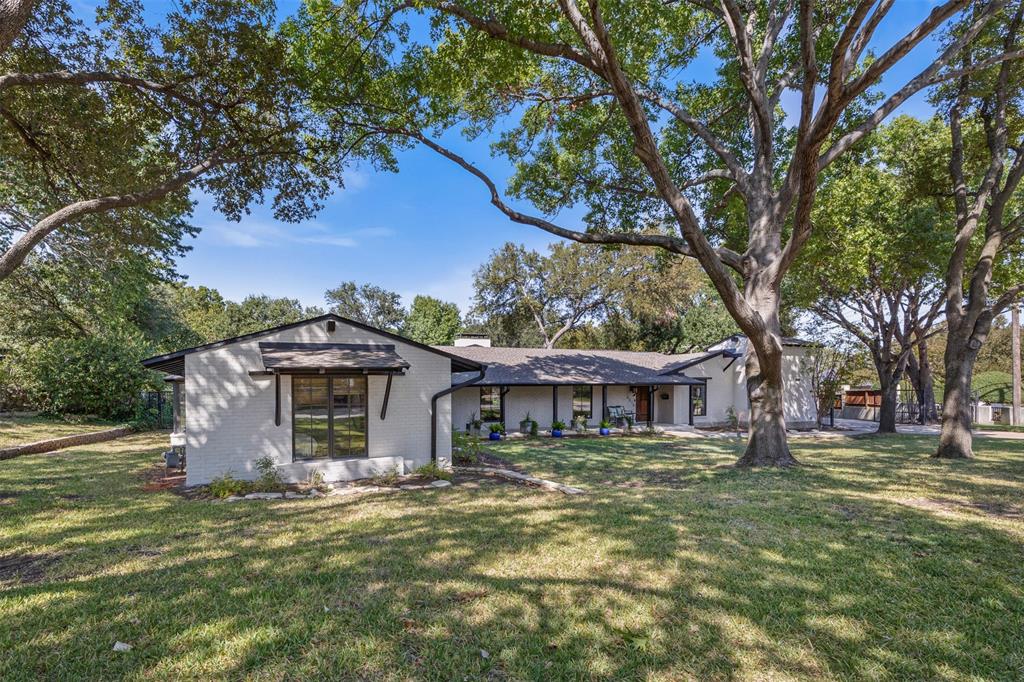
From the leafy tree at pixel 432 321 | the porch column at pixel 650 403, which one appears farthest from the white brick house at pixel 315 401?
the leafy tree at pixel 432 321

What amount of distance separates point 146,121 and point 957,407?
18723 millimetres

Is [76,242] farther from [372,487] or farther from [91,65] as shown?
[372,487]

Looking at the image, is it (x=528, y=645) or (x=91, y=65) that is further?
(x=91, y=65)

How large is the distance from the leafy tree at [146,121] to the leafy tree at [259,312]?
→ 110ft

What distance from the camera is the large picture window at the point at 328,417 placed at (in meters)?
9.00

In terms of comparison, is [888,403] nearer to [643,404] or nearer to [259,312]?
[643,404]

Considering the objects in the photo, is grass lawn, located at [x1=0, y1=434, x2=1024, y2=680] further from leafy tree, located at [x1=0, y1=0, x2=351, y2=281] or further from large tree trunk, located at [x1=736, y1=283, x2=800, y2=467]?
leafy tree, located at [x1=0, y1=0, x2=351, y2=281]

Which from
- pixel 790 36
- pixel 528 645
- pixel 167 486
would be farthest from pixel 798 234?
pixel 167 486

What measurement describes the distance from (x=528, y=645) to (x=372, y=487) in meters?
6.14

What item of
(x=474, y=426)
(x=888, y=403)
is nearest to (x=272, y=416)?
(x=474, y=426)

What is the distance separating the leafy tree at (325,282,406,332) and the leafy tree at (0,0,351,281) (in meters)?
38.7

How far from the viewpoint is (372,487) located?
27.8ft

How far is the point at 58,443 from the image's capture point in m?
12.1

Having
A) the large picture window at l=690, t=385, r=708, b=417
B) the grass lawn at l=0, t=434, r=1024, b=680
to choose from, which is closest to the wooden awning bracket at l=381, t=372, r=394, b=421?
the grass lawn at l=0, t=434, r=1024, b=680
